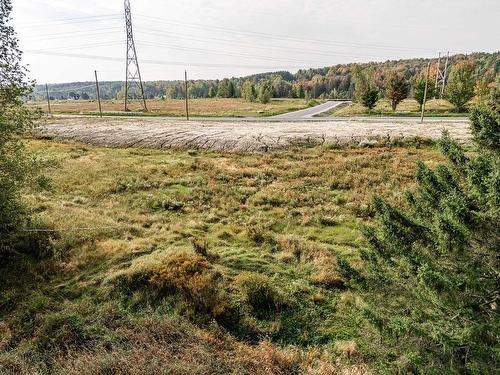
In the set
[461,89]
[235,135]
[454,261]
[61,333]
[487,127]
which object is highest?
[461,89]

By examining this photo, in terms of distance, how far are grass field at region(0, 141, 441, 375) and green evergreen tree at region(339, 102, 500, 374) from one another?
1609 millimetres

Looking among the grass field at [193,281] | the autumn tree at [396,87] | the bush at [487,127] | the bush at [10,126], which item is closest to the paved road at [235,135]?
the grass field at [193,281]

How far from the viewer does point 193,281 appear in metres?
13.3

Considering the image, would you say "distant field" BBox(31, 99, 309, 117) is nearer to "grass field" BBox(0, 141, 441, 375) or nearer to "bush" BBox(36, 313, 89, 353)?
"grass field" BBox(0, 141, 441, 375)

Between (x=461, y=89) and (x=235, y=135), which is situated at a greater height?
(x=461, y=89)

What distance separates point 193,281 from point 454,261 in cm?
883

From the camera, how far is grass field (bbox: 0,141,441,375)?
10.2m

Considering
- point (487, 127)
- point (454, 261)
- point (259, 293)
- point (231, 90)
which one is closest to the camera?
point (487, 127)

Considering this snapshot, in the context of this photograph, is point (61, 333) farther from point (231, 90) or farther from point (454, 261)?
point (231, 90)

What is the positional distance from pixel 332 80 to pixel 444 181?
190 metres

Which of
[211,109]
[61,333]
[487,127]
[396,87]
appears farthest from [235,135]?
[211,109]

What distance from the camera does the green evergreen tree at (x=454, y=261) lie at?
21.6 ft

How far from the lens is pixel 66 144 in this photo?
41688mm

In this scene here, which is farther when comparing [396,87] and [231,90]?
[231,90]
